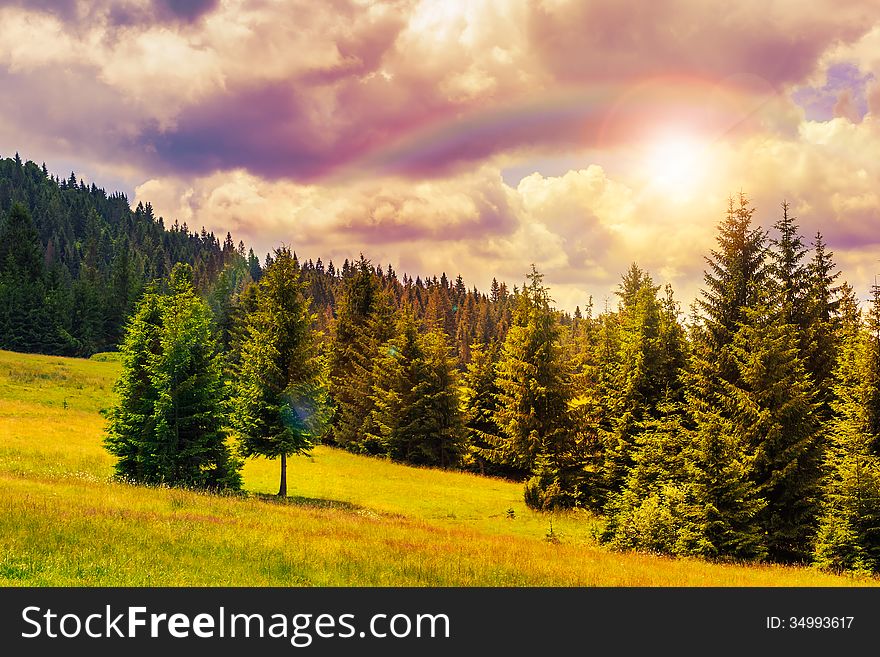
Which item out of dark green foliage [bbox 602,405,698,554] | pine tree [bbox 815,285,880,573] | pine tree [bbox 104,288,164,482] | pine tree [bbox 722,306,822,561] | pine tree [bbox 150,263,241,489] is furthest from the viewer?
pine tree [bbox 104,288,164,482]

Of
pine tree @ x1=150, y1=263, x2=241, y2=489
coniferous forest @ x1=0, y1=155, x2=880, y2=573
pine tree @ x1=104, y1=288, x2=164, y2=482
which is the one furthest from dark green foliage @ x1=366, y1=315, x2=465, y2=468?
pine tree @ x1=104, y1=288, x2=164, y2=482

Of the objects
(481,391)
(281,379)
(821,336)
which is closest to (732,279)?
(821,336)

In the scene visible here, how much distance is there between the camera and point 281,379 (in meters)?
30.1

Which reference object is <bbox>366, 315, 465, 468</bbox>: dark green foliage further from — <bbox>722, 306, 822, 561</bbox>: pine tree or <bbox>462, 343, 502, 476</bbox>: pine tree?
<bbox>722, 306, 822, 561</bbox>: pine tree

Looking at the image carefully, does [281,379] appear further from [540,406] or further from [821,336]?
[821,336]

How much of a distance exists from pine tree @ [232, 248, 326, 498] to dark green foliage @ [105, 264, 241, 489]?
250 centimetres

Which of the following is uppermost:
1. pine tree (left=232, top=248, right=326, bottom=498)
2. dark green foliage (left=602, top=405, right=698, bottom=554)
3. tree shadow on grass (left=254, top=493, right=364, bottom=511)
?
pine tree (left=232, top=248, right=326, bottom=498)

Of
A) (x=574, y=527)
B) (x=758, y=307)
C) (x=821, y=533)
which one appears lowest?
(x=574, y=527)

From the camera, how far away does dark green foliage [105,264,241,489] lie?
25406 millimetres

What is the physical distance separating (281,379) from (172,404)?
238 inches

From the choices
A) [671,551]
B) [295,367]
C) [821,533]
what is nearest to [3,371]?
[295,367]
